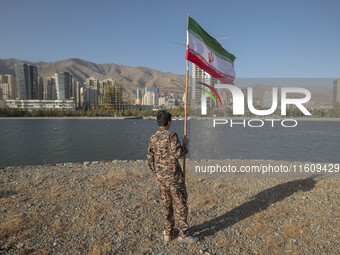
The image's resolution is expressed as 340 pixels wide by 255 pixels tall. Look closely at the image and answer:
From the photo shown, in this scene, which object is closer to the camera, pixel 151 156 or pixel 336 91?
pixel 151 156

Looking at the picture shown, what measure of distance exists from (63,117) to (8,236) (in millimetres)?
163048

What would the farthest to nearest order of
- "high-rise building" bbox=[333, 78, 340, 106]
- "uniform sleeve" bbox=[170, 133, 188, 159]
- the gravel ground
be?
Answer: "high-rise building" bbox=[333, 78, 340, 106]
the gravel ground
"uniform sleeve" bbox=[170, 133, 188, 159]

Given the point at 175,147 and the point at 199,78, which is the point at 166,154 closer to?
the point at 175,147

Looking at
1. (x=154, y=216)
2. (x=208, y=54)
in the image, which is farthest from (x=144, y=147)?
(x=154, y=216)

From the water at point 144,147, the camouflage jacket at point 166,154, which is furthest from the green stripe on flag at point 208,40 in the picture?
the water at point 144,147

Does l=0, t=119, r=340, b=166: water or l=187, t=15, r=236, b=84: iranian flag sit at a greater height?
l=187, t=15, r=236, b=84: iranian flag

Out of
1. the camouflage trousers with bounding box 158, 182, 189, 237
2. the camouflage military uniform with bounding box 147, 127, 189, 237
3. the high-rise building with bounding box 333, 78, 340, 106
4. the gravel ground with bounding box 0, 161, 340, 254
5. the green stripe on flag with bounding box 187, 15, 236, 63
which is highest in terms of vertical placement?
the green stripe on flag with bounding box 187, 15, 236, 63

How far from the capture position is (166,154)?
4645 millimetres

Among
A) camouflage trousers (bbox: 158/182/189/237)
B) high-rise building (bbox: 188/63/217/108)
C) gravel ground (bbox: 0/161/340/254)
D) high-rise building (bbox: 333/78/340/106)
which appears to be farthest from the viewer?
high-rise building (bbox: 333/78/340/106)

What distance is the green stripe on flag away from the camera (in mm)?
6840

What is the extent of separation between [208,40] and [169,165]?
4656mm

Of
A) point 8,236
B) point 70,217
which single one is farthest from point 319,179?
point 8,236

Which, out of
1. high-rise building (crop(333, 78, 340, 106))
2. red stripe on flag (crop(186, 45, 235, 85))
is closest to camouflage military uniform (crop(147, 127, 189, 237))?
red stripe on flag (crop(186, 45, 235, 85))

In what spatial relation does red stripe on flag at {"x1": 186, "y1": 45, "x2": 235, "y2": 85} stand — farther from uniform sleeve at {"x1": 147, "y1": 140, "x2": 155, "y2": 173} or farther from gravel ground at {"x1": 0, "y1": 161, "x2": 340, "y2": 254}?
gravel ground at {"x1": 0, "y1": 161, "x2": 340, "y2": 254}
